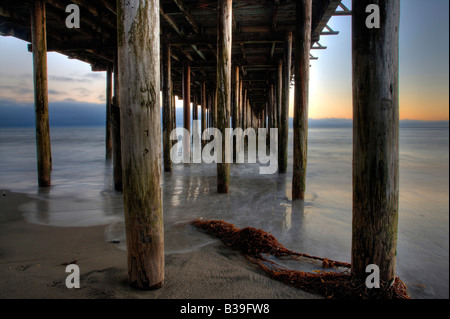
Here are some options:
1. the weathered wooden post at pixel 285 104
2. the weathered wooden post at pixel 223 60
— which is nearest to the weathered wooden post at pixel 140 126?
the weathered wooden post at pixel 223 60

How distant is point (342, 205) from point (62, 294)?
4.54 m

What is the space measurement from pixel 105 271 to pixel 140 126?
4.17ft

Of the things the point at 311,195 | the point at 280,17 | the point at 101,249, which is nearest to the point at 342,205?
the point at 311,195

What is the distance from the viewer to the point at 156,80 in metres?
1.85

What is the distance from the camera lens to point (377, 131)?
179 cm

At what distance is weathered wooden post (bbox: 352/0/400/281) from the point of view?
1.78m

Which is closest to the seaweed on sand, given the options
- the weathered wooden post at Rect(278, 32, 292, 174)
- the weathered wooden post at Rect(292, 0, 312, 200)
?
the weathered wooden post at Rect(292, 0, 312, 200)

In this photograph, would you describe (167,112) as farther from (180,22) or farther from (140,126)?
(140,126)

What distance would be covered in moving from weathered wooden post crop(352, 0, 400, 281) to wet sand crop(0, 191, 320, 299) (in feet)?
2.19

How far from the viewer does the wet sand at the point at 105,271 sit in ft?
6.36

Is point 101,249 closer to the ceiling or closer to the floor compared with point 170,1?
closer to the floor

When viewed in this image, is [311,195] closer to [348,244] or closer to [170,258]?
[348,244]

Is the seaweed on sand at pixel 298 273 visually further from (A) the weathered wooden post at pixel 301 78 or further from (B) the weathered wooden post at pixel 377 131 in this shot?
(A) the weathered wooden post at pixel 301 78

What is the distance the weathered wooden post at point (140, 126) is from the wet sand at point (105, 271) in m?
0.32
